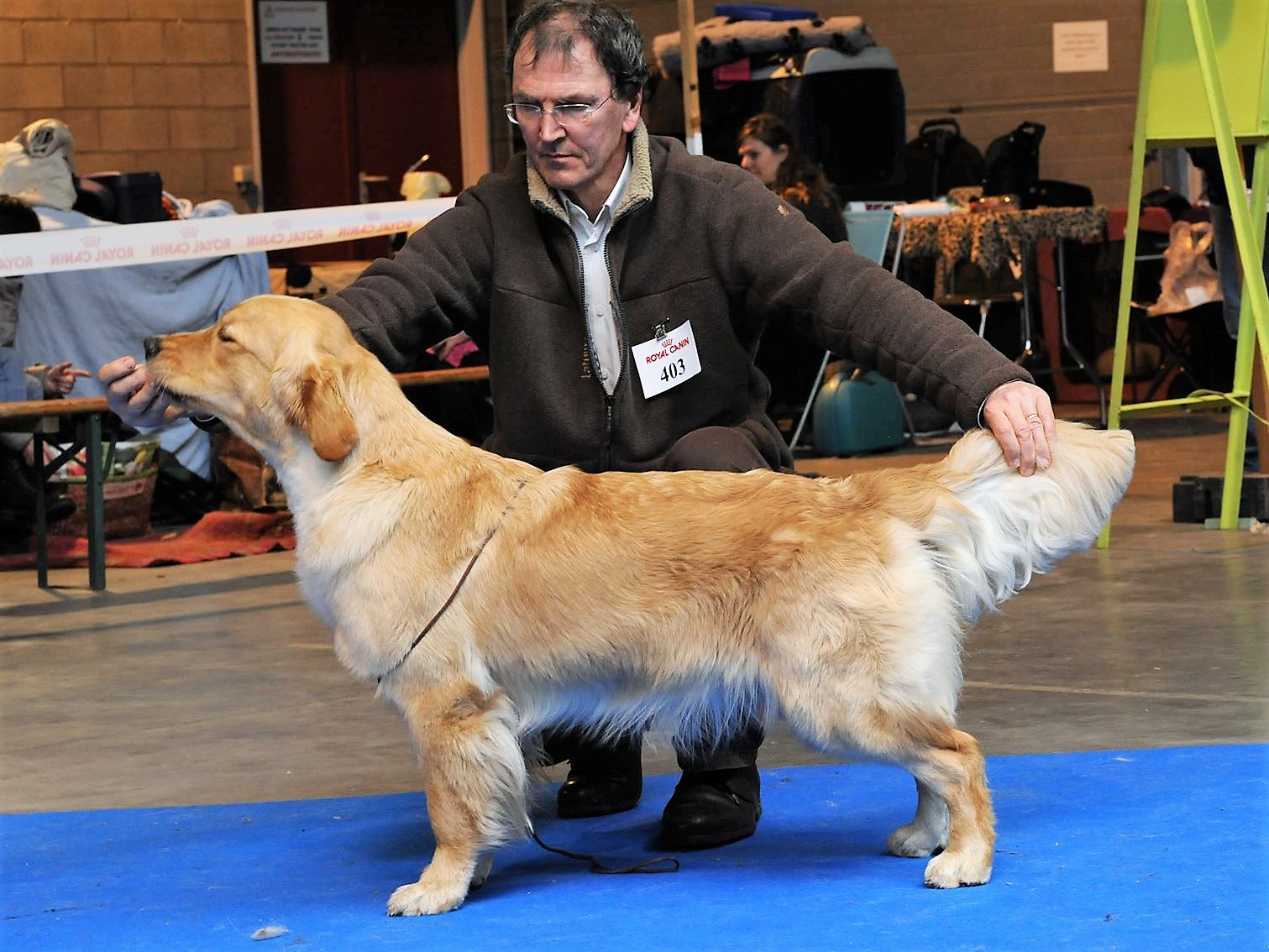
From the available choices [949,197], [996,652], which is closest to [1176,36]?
[996,652]

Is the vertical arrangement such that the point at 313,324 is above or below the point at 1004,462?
above

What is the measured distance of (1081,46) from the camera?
43.3 feet

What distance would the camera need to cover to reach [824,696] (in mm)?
2500

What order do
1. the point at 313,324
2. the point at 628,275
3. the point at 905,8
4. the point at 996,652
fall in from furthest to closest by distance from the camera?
1. the point at 905,8
2. the point at 996,652
3. the point at 628,275
4. the point at 313,324

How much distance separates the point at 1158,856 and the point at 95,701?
2.76m

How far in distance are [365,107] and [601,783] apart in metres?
10.3

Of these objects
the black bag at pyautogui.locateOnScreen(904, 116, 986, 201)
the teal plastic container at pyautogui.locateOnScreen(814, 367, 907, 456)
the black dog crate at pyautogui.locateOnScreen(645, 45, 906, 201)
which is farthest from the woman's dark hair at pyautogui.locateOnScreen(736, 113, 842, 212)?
the black bag at pyautogui.locateOnScreen(904, 116, 986, 201)

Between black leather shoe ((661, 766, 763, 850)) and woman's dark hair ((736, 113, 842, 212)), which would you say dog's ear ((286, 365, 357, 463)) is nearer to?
black leather shoe ((661, 766, 763, 850))

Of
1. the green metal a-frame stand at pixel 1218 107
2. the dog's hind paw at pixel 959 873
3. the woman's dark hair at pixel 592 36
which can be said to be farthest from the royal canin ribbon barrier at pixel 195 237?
the dog's hind paw at pixel 959 873

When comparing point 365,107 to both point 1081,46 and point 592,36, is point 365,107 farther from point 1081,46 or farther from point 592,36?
point 592,36

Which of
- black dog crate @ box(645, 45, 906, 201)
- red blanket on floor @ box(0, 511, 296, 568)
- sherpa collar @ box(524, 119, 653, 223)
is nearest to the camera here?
sherpa collar @ box(524, 119, 653, 223)

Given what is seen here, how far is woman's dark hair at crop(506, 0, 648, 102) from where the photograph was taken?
2.97 meters

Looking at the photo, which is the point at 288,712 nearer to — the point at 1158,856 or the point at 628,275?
the point at 628,275

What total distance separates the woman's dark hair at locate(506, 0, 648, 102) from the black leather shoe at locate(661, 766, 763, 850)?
1225 millimetres
